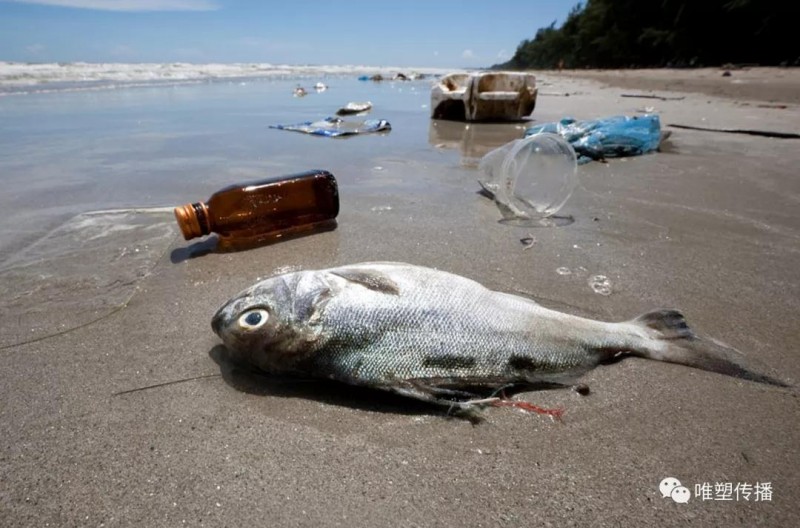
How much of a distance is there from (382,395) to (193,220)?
1975mm

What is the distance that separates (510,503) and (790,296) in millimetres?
2289

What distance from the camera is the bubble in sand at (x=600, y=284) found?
2.73 metres

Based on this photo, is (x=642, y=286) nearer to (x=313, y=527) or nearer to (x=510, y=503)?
(x=510, y=503)

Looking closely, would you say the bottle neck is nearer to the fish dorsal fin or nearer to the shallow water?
the shallow water

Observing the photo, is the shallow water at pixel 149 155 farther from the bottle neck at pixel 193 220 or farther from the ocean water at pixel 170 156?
the bottle neck at pixel 193 220

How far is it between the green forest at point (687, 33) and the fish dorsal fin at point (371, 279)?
32.9 metres

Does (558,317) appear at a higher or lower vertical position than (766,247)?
higher

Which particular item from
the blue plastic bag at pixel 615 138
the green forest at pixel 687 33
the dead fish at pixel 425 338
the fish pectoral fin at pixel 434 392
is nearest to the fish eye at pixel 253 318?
the dead fish at pixel 425 338

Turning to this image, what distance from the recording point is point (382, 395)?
6.29ft

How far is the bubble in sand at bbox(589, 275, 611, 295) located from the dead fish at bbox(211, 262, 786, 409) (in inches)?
20.1

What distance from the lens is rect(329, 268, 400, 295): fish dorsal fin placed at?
208 cm

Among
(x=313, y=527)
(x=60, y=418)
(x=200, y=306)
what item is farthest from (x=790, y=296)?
(x=60, y=418)

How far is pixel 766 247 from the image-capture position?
128 inches

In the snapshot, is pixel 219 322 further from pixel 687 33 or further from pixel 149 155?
pixel 687 33
